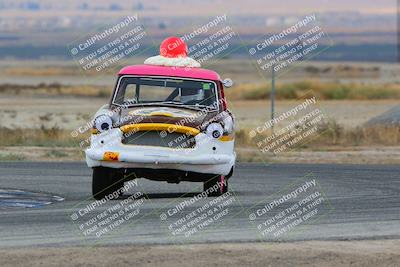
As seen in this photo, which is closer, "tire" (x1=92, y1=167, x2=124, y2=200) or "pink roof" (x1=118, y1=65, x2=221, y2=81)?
"tire" (x1=92, y1=167, x2=124, y2=200)

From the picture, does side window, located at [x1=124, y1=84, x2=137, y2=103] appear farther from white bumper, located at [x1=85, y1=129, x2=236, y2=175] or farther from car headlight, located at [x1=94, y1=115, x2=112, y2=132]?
white bumper, located at [x1=85, y1=129, x2=236, y2=175]

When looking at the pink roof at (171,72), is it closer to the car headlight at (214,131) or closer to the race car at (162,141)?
the race car at (162,141)

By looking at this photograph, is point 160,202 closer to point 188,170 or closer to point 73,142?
point 188,170

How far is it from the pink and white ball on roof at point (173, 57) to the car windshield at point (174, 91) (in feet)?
1.41

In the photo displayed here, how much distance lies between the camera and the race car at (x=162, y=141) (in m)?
17.8

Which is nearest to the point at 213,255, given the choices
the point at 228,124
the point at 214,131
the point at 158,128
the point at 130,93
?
the point at 158,128

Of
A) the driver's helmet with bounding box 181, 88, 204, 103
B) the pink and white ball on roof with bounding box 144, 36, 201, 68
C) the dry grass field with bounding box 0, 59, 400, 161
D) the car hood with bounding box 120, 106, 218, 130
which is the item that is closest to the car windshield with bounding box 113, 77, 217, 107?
the driver's helmet with bounding box 181, 88, 204, 103

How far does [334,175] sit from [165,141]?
6407 mm

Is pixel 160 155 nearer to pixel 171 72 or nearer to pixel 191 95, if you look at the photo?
pixel 191 95

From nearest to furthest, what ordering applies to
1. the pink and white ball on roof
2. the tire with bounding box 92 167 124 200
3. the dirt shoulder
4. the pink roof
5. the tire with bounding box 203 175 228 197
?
the dirt shoulder, the tire with bounding box 92 167 124 200, the tire with bounding box 203 175 228 197, the pink roof, the pink and white ball on roof

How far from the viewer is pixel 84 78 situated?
107 meters

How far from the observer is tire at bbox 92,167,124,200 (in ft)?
59.8

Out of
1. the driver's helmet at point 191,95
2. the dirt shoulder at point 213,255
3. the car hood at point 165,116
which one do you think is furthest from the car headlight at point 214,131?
the dirt shoulder at point 213,255

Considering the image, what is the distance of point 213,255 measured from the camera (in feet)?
43.2
